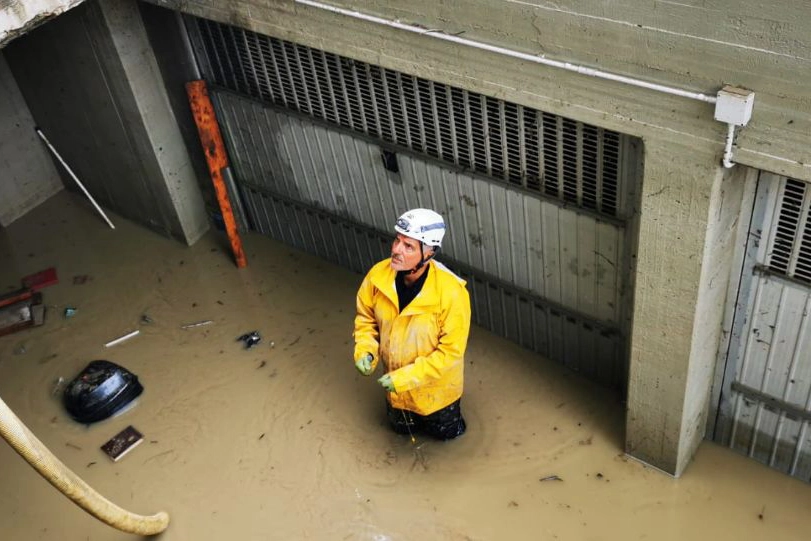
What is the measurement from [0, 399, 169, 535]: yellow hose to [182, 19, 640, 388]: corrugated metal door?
3078mm

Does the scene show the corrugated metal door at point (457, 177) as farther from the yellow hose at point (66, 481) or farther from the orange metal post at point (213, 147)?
the yellow hose at point (66, 481)

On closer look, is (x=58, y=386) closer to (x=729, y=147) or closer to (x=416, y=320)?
(x=416, y=320)

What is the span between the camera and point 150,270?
878cm

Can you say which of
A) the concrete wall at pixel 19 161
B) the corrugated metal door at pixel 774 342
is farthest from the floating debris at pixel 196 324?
the corrugated metal door at pixel 774 342

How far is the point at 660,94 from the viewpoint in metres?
4.47

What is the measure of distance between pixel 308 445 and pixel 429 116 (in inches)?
108

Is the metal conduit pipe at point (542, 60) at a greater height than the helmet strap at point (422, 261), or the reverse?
the metal conduit pipe at point (542, 60)

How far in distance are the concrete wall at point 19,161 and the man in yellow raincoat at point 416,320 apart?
5.48 metres

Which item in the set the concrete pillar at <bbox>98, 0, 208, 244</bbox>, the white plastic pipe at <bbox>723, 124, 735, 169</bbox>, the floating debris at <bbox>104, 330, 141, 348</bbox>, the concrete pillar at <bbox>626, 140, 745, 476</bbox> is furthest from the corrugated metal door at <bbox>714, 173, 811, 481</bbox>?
the concrete pillar at <bbox>98, 0, 208, 244</bbox>

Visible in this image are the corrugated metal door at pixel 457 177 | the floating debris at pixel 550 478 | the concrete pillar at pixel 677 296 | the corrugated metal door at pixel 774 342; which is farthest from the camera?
the floating debris at pixel 550 478

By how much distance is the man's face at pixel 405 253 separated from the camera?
5402 millimetres

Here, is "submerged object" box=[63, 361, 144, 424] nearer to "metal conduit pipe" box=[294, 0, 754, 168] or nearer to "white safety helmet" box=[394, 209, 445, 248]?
"white safety helmet" box=[394, 209, 445, 248]

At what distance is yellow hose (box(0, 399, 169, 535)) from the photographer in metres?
5.00

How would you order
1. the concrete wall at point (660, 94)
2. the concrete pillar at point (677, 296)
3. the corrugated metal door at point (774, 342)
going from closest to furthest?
the concrete wall at point (660, 94) → the concrete pillar at point (677, 296) → the corrugated metal door at point (774, 342)
